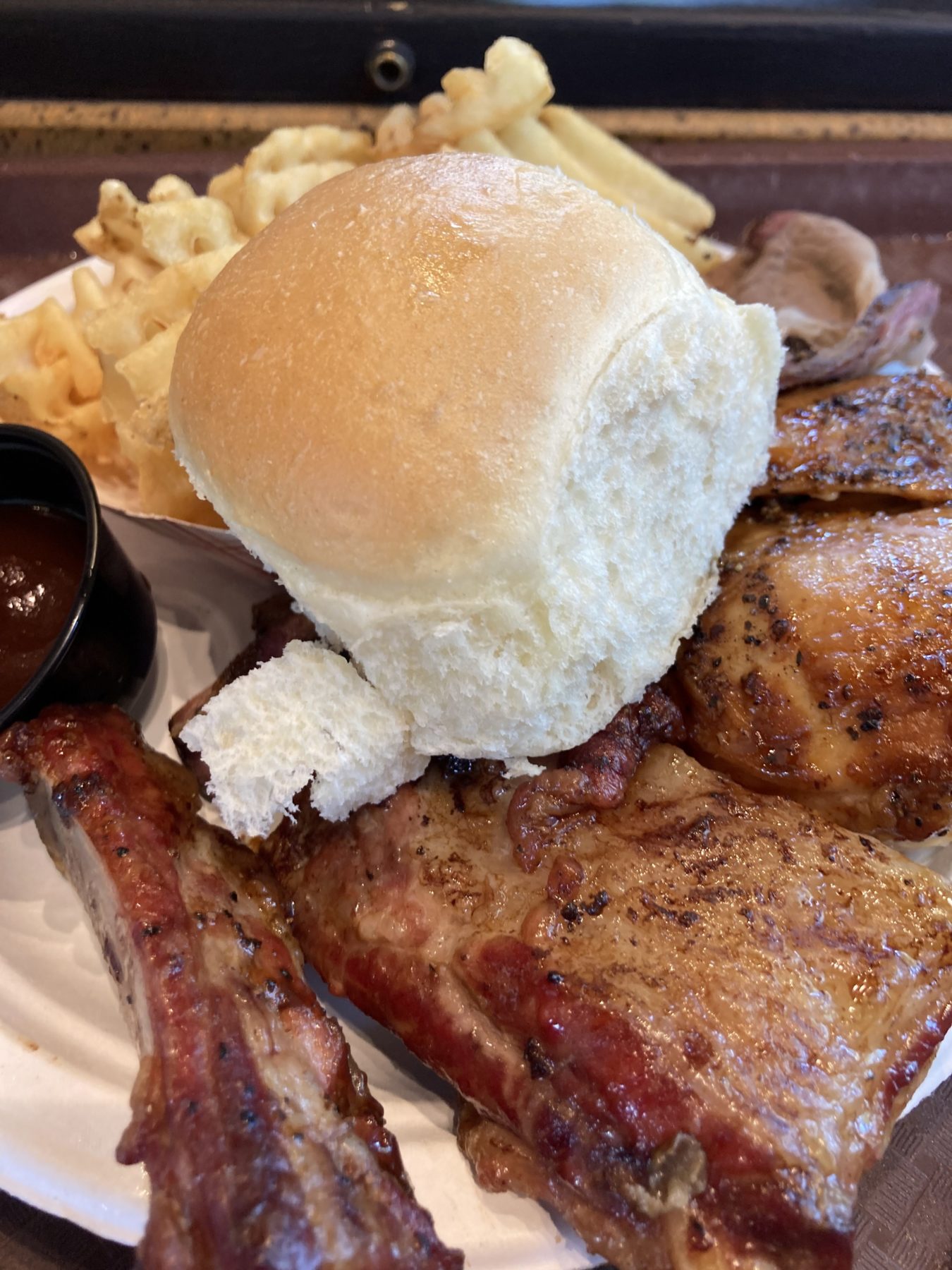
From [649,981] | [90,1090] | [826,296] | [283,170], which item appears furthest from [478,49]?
[90,1090]

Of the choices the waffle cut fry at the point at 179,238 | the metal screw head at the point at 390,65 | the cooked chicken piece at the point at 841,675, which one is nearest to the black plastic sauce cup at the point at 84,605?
the waffle cut fry at the point at 179,238

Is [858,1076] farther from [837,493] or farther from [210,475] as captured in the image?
[210,475]

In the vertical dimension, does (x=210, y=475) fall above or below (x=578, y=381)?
below

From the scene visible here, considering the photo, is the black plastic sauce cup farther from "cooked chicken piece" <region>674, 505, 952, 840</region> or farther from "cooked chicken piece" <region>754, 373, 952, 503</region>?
"cooked chicken piece" <region>754, 373, 952, 503</region>

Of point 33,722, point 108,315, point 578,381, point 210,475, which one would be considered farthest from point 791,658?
point 108,315

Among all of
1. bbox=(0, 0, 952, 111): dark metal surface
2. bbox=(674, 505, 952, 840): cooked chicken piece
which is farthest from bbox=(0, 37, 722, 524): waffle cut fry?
bbox=(0, 0, 952, 111): dark metal surface

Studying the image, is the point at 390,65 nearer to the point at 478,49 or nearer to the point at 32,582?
the point at 478,49

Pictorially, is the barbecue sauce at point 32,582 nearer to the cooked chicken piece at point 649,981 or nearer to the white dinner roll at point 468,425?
the white dinner roll at point 468,425
